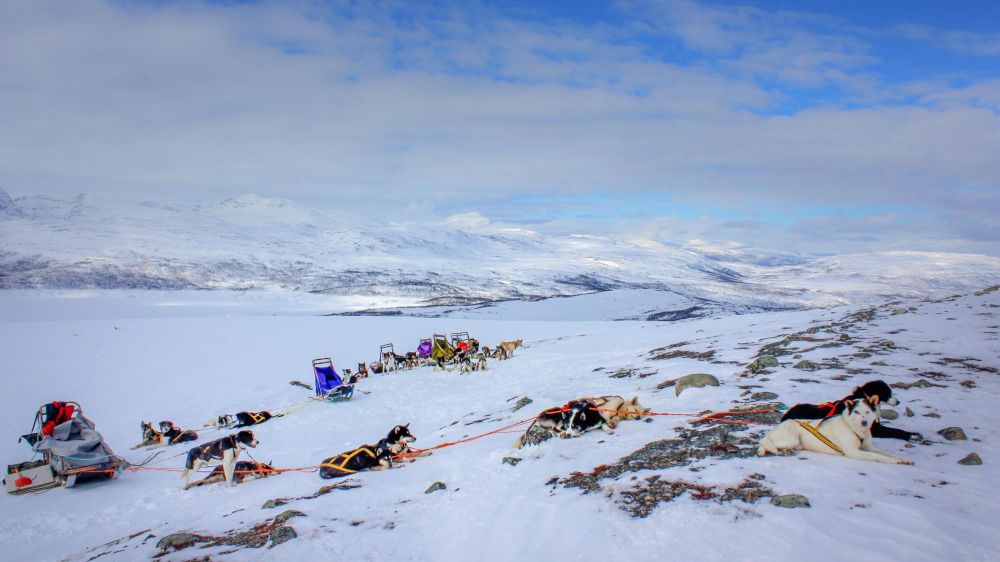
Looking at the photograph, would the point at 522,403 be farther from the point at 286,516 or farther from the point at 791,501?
the point at 791,501

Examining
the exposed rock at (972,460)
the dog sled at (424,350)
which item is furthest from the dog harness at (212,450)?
the dog sled at (424,350)

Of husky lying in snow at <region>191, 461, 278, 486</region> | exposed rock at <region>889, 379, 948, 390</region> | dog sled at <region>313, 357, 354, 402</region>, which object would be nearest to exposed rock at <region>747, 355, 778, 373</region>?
exposed rock at <region>889, 379, 948, 390</region>

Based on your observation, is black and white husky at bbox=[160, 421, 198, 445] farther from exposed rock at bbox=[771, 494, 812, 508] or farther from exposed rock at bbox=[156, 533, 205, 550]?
exposed rock at bbox=[771, 494, 812, 508]

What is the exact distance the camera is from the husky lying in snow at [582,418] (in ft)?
28.6

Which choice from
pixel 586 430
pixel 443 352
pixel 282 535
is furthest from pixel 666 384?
pixel 443 352

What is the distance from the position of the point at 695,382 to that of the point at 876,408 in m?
4.55

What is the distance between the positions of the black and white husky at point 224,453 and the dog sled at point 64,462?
2739 mm

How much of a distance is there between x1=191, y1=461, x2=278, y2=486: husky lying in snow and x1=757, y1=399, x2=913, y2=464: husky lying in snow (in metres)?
9.41

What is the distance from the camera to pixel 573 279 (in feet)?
526

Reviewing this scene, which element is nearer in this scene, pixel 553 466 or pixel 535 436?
pixel 553 466

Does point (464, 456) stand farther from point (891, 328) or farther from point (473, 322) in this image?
point (473, 322)

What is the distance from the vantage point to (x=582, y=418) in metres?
8.77

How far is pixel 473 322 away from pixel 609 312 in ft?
67.1

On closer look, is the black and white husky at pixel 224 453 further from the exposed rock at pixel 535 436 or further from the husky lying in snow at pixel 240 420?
the exposed rock at pixel 535 436
